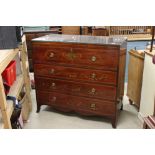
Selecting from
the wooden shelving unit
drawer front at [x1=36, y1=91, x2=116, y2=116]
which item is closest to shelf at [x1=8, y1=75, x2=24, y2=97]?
the wooden shelving unit

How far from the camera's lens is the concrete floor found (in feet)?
7.38

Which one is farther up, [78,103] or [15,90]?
[15,90]

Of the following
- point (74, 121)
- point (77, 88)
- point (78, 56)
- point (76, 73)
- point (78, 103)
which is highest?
point (78, 56)

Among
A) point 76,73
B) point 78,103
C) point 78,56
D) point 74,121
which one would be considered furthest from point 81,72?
point 74,121

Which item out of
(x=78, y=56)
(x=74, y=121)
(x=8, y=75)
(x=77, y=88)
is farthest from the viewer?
(x=74, y=121)

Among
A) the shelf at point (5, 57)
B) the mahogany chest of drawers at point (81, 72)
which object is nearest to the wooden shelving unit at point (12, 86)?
the shelf at point (5, 57)

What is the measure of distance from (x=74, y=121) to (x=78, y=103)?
0.25m

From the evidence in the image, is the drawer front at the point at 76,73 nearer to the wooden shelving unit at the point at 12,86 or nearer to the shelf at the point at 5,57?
the wooden shelving unit at the point at 12,86

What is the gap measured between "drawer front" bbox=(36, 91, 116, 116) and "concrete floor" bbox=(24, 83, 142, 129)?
0.15 metres

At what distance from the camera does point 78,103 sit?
2.29 metres

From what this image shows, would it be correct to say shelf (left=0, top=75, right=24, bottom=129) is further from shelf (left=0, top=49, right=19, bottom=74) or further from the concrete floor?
the concrete floor

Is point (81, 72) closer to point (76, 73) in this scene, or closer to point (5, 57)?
point (76, 73)
